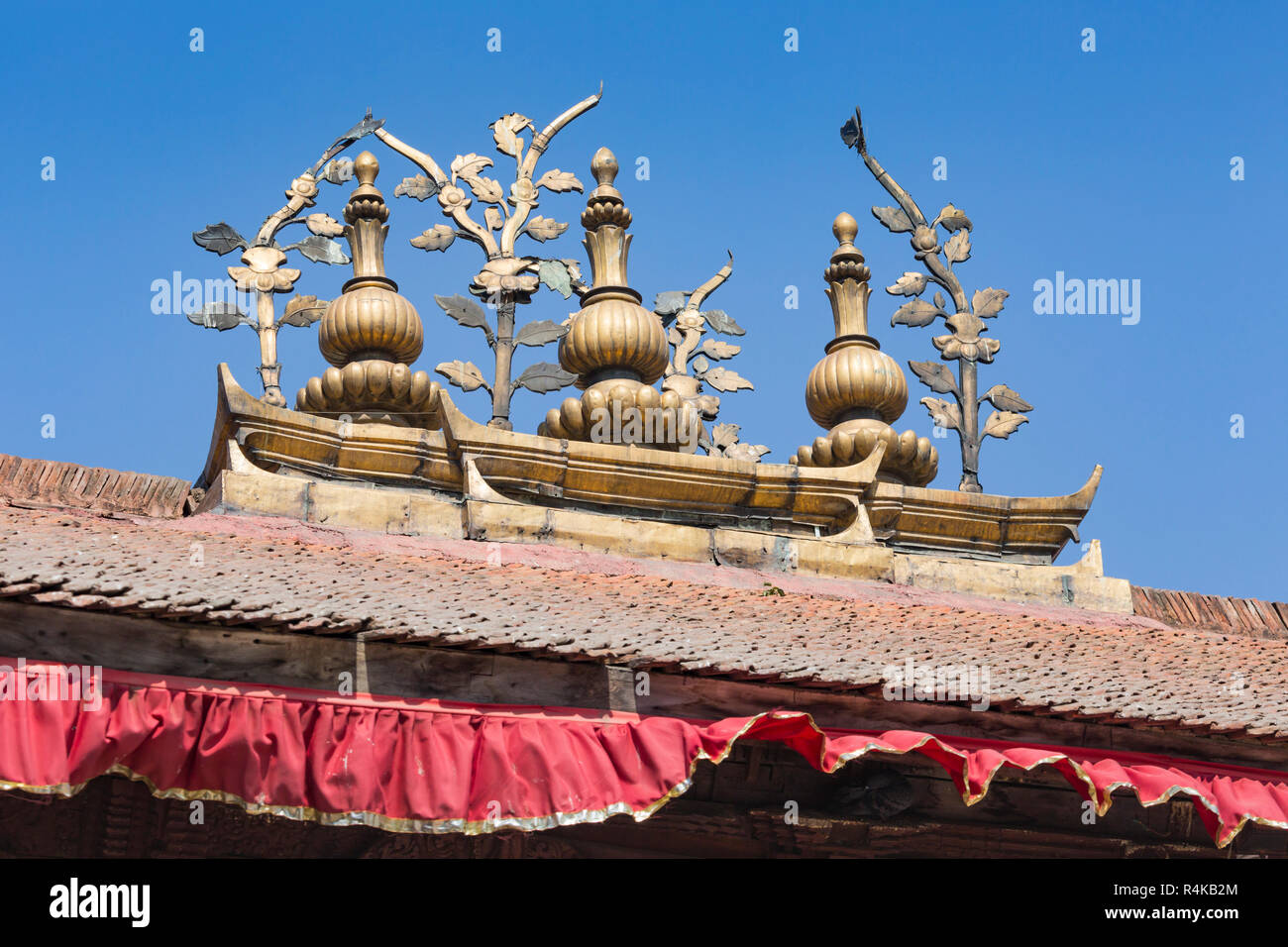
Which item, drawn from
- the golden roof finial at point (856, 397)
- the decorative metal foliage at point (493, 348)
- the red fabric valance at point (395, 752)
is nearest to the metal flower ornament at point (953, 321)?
the golden roof finial at point (856, 397)

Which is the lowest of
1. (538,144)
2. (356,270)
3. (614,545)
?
(614,545)

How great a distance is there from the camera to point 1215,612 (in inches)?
442

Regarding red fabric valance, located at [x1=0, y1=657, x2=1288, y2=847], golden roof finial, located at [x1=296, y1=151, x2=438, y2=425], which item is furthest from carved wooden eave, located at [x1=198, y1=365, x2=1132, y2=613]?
red fabric valance, located at [x1=0, y1=657, x2=1288, y2=847]

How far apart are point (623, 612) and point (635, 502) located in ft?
8.19

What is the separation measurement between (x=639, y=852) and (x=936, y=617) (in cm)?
254

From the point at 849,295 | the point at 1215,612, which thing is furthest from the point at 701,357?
the point at 1215,612

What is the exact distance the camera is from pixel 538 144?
12.5 m

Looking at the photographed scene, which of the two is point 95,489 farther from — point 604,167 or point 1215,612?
point 1215,612

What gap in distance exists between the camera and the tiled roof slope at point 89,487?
957cm

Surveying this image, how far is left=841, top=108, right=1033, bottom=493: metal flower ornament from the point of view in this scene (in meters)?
11.8

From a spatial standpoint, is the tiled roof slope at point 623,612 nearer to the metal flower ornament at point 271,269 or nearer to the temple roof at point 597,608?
the temple roof at point 597,608
